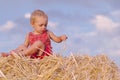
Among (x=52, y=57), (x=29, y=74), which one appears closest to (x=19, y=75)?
(x=29, y=74)

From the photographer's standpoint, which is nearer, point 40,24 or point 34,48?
point 34,48

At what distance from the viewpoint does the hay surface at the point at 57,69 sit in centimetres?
632

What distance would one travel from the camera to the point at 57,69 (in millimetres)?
6430

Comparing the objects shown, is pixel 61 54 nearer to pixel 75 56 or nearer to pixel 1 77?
pixel 75 56

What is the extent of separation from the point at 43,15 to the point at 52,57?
2025mm

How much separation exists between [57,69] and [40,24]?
2.29m

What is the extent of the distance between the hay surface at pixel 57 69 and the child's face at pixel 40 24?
1.65m

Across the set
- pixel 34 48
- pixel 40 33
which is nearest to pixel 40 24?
pixel 40 33

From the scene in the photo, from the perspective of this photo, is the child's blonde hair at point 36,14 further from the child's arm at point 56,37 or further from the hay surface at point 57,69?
the hay surface at point 57,69

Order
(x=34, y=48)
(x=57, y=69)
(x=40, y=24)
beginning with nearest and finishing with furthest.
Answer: (x=57, y=69)
(x=34, y=48)
(x=40, y=24)

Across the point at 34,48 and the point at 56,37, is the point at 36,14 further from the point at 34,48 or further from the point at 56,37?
the point at 34,48

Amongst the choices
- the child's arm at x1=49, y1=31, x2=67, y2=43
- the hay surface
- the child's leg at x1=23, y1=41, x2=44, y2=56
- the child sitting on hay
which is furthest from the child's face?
the hay surface

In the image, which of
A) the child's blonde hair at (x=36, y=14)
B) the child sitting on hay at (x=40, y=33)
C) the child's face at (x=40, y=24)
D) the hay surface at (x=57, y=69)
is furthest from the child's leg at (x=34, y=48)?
the child's blonde hair at (x=36, y=14)

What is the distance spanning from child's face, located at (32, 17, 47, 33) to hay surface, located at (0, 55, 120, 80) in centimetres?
165
